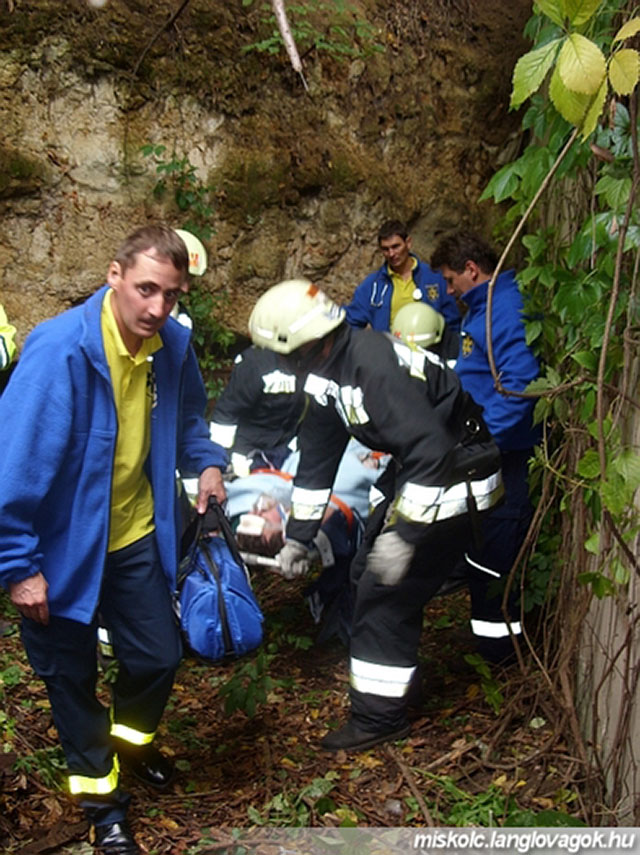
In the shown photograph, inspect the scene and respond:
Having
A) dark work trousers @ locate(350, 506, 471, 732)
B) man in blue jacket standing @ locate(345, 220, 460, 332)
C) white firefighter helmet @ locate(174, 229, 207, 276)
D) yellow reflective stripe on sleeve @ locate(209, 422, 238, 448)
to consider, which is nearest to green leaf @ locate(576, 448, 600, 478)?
dark work trousers @ locate(350, 506, 471, 732)

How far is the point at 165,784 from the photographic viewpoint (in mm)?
3471

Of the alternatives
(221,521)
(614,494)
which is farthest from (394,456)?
(614,494)

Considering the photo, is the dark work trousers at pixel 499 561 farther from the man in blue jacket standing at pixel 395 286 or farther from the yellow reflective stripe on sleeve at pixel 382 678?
the man in blue jacket standing at pixel 395 286

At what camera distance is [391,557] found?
3535 millimetres

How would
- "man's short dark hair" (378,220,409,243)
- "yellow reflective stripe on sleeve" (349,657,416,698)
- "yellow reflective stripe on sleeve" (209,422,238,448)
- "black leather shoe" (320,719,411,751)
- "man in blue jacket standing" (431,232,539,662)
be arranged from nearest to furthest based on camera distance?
"yellow reflective stripe on sleeve" (349,657,416,698), "black leather shoe" (320,719,411,751), "man in blue jacket standing" (431,232,539,662), "yellow reflective stripe on sleeve" (209,422,238,448), "man's short dark hair" (378,220,409,243)

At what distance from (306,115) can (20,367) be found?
5.05m

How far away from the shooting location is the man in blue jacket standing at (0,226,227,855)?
8.78 ft

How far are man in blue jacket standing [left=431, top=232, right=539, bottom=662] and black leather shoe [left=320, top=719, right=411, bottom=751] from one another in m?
0.79

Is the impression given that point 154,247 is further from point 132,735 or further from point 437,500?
point 132,735

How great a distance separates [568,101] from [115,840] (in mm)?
2632

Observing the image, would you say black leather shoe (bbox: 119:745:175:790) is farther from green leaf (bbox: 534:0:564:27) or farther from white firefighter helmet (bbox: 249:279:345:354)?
green leaf (bbox: 534:0:564:27)

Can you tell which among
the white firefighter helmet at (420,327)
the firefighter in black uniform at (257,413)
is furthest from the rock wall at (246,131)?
the firefighter in black uniform at (257,413)

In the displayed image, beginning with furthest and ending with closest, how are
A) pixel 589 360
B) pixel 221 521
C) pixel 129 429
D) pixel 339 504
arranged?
pixel 339 504 < pixel 221 521 < pixel 589 360 < pixel 129 429

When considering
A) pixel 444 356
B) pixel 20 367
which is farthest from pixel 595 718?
pixel 444 356
